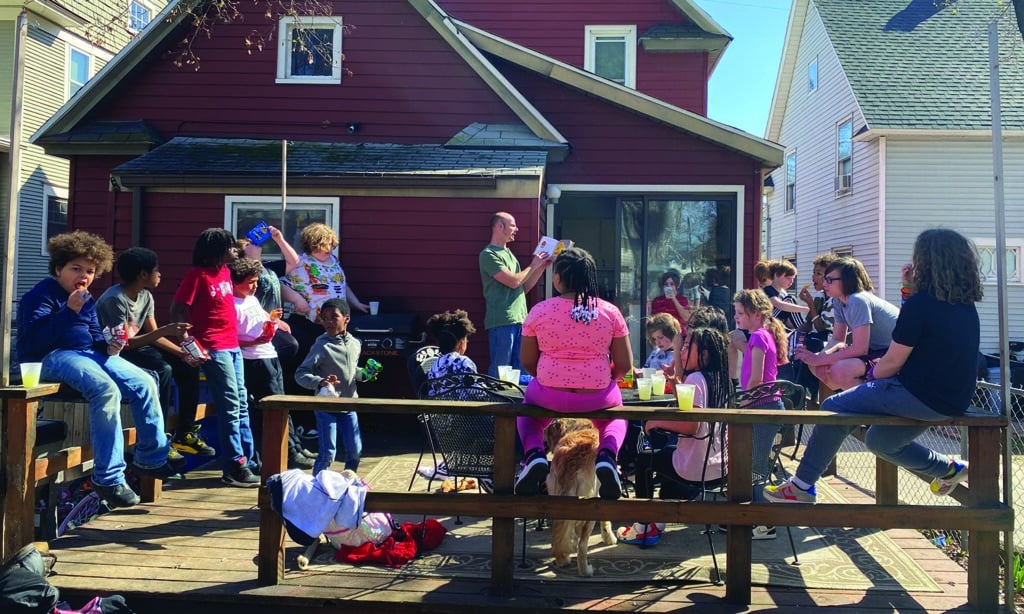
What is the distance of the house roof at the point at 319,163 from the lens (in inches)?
294

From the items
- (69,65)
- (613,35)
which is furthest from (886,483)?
(69,65)

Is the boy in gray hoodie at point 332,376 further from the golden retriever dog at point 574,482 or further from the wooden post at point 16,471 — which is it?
the golden retriever dog at point 574,482

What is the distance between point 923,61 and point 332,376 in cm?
1592

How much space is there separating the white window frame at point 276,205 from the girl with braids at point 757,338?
4424 millimetres

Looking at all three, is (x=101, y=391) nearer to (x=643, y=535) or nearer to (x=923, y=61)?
(x=643, y=535)

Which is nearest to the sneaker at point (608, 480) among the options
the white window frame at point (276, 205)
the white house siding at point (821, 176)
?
the white window frame at point (276, 205)

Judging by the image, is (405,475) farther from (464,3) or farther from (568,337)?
(464,3)

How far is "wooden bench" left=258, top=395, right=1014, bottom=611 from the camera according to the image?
3525 millimetres

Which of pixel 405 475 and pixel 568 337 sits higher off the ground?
pixel 568 337

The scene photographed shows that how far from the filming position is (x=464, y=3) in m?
12.8

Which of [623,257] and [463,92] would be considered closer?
[463,92]

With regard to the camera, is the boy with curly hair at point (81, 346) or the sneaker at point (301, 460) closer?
the boy with curly hair at point (81, 346)

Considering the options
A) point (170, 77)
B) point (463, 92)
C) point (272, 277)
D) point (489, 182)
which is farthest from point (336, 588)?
point (170, 77)

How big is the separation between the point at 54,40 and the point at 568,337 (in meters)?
18.1
